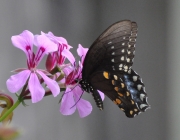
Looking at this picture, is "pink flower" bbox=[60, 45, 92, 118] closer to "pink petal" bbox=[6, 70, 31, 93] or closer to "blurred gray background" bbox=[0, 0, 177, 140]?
"pink petal" bbox=[6, 70, 31, 93]

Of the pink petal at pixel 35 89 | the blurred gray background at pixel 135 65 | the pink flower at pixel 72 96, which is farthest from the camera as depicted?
the blurred gray background at pixel 135 65

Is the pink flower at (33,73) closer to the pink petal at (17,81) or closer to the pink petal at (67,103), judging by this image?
the pink petal at (17,81)

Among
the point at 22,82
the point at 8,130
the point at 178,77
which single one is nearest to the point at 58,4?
the point at 178,77

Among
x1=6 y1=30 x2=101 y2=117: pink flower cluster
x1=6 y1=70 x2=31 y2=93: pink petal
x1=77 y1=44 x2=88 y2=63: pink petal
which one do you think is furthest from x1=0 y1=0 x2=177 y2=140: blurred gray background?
x1=6 y1=70 x2=31 y2=93: pink petal

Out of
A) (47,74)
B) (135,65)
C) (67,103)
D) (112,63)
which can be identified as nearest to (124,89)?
(112,63)

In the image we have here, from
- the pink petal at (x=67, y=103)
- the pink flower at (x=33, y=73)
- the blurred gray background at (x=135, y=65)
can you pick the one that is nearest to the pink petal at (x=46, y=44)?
the pink flower at (x=33, y=73)

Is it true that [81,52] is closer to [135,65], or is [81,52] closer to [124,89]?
[124,89]
